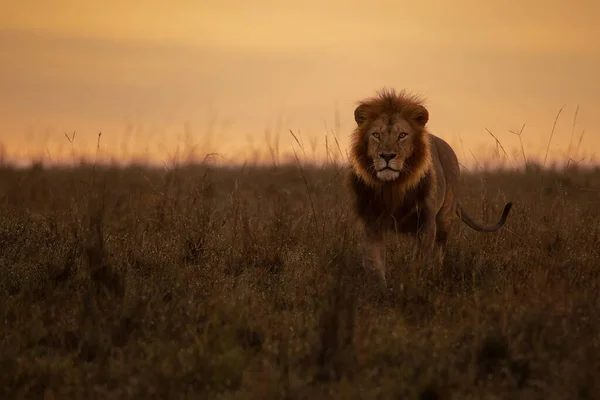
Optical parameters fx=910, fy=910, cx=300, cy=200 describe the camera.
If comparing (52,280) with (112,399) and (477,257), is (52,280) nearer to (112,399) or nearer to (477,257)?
(112,399)

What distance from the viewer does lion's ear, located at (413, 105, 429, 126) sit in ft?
22.0

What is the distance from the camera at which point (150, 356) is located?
468 centimetres

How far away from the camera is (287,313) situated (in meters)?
5.59

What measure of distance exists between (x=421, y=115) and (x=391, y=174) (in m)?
0.62

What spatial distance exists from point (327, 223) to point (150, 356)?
3.62m

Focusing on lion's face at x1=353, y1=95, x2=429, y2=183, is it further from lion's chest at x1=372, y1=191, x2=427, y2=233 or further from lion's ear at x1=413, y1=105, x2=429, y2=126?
lion's chest at x1=372, y1=191, x2=427, y2=233

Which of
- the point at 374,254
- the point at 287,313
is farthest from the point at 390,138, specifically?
the point at 287,313

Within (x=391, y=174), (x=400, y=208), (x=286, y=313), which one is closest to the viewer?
(x=286, y=313)

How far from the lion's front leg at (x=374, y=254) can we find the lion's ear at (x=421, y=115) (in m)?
0.86

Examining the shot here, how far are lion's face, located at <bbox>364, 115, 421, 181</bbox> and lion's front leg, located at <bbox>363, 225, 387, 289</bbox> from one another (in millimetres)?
432

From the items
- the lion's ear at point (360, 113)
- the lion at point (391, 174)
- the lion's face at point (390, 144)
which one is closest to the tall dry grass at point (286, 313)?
the lion at point (391, 174)

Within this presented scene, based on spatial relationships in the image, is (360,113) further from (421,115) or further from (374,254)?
(374,254)

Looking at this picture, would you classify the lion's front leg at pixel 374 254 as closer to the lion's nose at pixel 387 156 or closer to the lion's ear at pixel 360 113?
the lion's nose at pixel 387 156

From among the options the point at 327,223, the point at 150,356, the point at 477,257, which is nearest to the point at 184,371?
the point at 150,356
